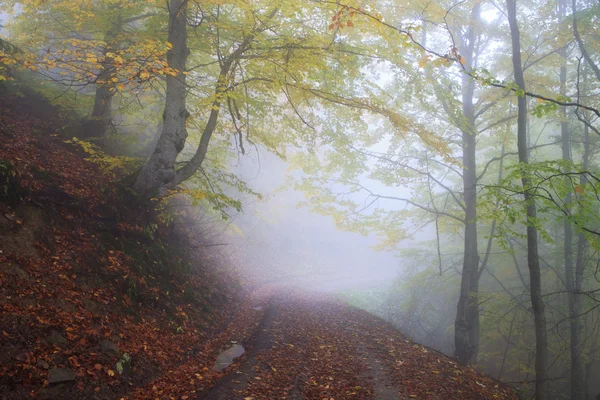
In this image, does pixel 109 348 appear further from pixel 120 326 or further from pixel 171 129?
pixel 171 129

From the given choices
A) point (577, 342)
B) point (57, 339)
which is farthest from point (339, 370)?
point (577, 342)

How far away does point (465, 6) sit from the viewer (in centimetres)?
1090

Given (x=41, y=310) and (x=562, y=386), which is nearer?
(x=41, y=310)

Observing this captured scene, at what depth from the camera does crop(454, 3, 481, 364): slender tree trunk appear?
408 inches

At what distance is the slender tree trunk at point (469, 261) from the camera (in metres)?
10.4

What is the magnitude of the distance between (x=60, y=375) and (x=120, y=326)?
157 cm

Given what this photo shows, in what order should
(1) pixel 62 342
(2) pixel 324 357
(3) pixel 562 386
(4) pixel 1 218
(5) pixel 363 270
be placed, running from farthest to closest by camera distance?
1. (5) pixel 363 270
2. (3) pixel 562 386
3. (2) pixel 324 357
4. (4) pixel 1 218
5. (1) pixel 62 342

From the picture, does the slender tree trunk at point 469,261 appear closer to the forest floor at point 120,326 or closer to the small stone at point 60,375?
the forest floor at point 120,326

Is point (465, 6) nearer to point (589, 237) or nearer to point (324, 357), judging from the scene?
point (589, 237)

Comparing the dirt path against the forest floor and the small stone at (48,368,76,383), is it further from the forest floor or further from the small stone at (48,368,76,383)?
the small stone at (48,368,76,383)

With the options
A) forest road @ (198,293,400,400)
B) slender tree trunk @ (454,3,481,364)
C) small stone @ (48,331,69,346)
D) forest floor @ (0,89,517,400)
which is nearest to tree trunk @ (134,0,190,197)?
forest floor @ (0,89,517,400)

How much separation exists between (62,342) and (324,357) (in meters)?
4.71

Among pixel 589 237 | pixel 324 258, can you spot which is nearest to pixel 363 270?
pixel 324 258

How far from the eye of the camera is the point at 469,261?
1112cm
